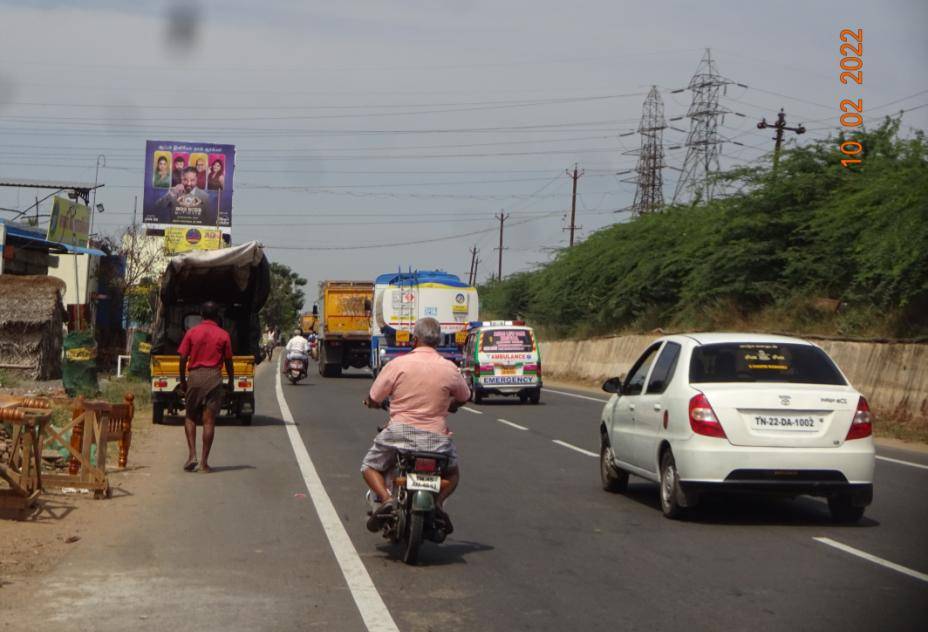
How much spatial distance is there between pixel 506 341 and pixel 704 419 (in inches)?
757

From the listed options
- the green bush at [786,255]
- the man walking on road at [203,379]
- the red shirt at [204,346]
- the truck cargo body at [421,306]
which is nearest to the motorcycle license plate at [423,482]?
the man walking on road at [203,379]

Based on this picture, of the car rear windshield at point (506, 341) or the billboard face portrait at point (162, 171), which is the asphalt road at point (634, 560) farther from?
the billboard face portrait at point (162, 171)

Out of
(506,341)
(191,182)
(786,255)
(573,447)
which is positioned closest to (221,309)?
(573,447)

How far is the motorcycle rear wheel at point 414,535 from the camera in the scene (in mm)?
8289

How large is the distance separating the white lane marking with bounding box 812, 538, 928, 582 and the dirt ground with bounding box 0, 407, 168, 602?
5802mm

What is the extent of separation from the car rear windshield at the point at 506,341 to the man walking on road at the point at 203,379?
1535cm

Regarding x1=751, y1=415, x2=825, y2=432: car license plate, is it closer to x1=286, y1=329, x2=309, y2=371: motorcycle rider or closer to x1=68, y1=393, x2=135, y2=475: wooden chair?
x1=68, y1=393, x2=135, y2=475: wooden chair

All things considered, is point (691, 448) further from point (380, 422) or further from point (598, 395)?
point (598, 395)

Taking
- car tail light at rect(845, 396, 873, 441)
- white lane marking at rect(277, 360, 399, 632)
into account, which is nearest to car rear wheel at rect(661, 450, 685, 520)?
car tail light at rect(845, 396, 873, 441)

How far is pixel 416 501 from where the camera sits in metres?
8.24

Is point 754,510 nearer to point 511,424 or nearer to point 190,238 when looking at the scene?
point 511,424

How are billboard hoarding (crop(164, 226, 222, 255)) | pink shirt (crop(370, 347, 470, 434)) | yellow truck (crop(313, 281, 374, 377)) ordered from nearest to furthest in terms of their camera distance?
pink shirt (crop(370, 347, 470, 434)) < yellow truck (crop(313, 281, 374, 377)) < billboard hoarding (crop(164, 226, 222, 255))

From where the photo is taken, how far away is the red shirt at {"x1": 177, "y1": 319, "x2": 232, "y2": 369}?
1412 centimetres

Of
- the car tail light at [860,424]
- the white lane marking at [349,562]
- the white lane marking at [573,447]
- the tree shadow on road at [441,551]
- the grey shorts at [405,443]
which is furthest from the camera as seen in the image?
the white lane marking at [573,447]
